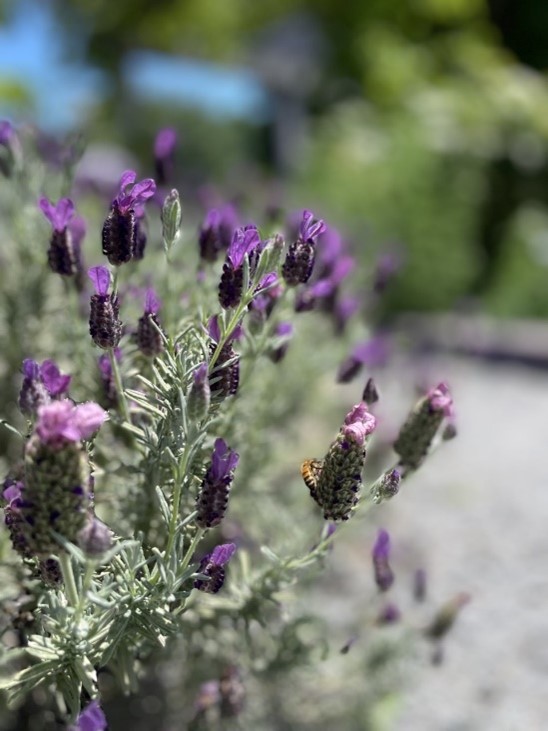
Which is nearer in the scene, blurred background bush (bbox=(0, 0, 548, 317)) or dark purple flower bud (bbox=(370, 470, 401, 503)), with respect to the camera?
dark purple flower bud (bbox=(370, 470, 401, 503))

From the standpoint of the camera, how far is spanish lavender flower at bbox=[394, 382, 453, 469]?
4.48 feet

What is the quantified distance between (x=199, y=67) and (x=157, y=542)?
18.1 metres

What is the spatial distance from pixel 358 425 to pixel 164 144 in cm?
101

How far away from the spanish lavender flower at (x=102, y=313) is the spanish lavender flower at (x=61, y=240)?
290mm

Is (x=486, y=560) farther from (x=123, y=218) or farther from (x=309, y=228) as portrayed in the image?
(x=123, y=218)

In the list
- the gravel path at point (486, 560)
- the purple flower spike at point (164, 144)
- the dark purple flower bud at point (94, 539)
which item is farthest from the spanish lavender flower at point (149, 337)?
the gravel path at point (486, 560)

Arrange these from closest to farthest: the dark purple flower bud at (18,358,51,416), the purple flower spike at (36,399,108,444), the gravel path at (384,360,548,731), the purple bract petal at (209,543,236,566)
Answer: the purple flower spike at (36,399,108,444)
the dark purple flower bud at (18,358,51,416)
the purple bract petal at (209,543,236,566)
the gravel path at (384,360,548,731)

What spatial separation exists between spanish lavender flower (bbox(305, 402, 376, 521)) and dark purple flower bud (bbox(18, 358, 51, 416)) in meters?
0.36

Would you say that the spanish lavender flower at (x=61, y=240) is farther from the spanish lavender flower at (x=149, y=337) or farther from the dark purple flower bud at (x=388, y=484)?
the dark purple flower bud at (x=388, y=484)

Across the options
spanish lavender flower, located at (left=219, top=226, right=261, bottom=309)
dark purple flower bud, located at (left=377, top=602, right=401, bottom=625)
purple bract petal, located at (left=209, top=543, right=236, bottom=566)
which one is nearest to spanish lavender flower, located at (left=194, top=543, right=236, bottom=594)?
purple bract petal, located at (left=209, top=543, right=236, bottom=566)

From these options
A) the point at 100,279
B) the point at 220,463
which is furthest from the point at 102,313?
the point at 220,463

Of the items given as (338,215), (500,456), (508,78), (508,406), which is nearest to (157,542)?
(500,456)

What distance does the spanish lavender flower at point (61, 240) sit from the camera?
141cm

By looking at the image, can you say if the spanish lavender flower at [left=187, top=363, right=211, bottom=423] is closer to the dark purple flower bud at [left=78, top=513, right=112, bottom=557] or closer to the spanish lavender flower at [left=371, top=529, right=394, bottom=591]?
the dark purple flower bud at [left=78, top=513, right=112, bottom=557]
